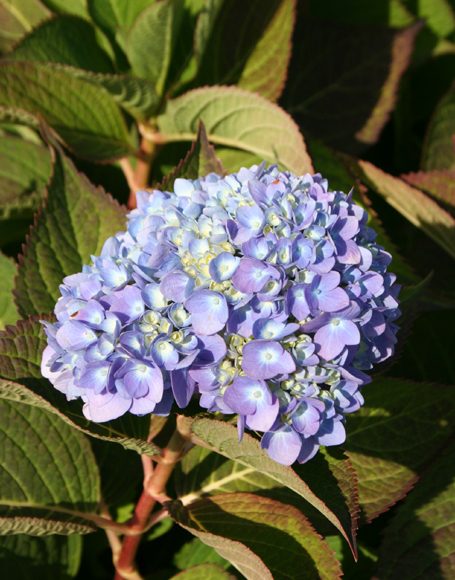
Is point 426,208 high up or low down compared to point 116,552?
up

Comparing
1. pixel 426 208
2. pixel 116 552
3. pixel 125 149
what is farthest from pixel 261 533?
pixel 125 149

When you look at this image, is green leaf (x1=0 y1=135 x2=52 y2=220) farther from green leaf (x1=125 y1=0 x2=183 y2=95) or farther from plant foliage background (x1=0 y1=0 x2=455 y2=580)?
green leaf (x1=125 y1=0 x2=183 y2=95)

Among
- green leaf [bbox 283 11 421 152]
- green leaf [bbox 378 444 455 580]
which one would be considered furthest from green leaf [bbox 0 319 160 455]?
green leaf [bbox 283 11 421 152]

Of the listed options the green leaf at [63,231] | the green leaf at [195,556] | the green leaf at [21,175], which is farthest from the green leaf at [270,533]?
the green leaf at [21,175]

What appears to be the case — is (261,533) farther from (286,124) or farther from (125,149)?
(125,149)

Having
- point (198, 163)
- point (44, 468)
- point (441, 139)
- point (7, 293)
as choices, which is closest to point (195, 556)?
point (44, 468)

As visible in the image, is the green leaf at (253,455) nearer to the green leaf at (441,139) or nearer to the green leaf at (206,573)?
the green leaf at (206,573)

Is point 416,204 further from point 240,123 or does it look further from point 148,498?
point 148,498
